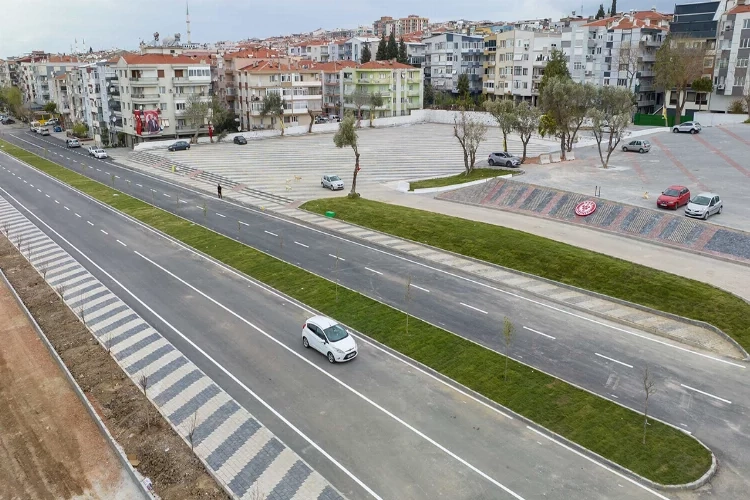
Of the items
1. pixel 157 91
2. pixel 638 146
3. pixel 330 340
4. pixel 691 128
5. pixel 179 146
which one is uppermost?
pixel 157 91

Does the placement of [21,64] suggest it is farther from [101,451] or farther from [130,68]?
[101,451]

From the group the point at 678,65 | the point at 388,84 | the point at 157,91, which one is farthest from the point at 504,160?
the point at 388,84

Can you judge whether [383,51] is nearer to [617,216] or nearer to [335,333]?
[617,216]

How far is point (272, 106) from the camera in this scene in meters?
94.6

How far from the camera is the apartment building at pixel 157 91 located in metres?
86.4

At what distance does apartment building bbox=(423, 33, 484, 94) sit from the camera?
120m

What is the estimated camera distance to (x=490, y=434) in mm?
20000

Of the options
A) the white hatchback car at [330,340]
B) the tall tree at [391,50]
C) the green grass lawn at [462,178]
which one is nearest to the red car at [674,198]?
the green grass lawn at [462,178]

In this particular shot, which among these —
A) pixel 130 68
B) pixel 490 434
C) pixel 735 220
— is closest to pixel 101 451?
pixel 490 434

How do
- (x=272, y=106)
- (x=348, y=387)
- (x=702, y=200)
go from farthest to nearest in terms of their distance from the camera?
(x=272, y=106), (x=702, y=200), (x=348, y=387)

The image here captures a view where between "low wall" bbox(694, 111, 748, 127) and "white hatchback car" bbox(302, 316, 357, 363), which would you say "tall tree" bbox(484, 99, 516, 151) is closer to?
"low wall" bbox(694, 111, 748, 127)

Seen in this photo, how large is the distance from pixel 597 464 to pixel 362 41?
146 metres

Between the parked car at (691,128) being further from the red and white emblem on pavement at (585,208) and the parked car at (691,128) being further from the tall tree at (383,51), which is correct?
the tall tree at (383,51)

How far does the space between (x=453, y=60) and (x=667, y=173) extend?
3133 inches
